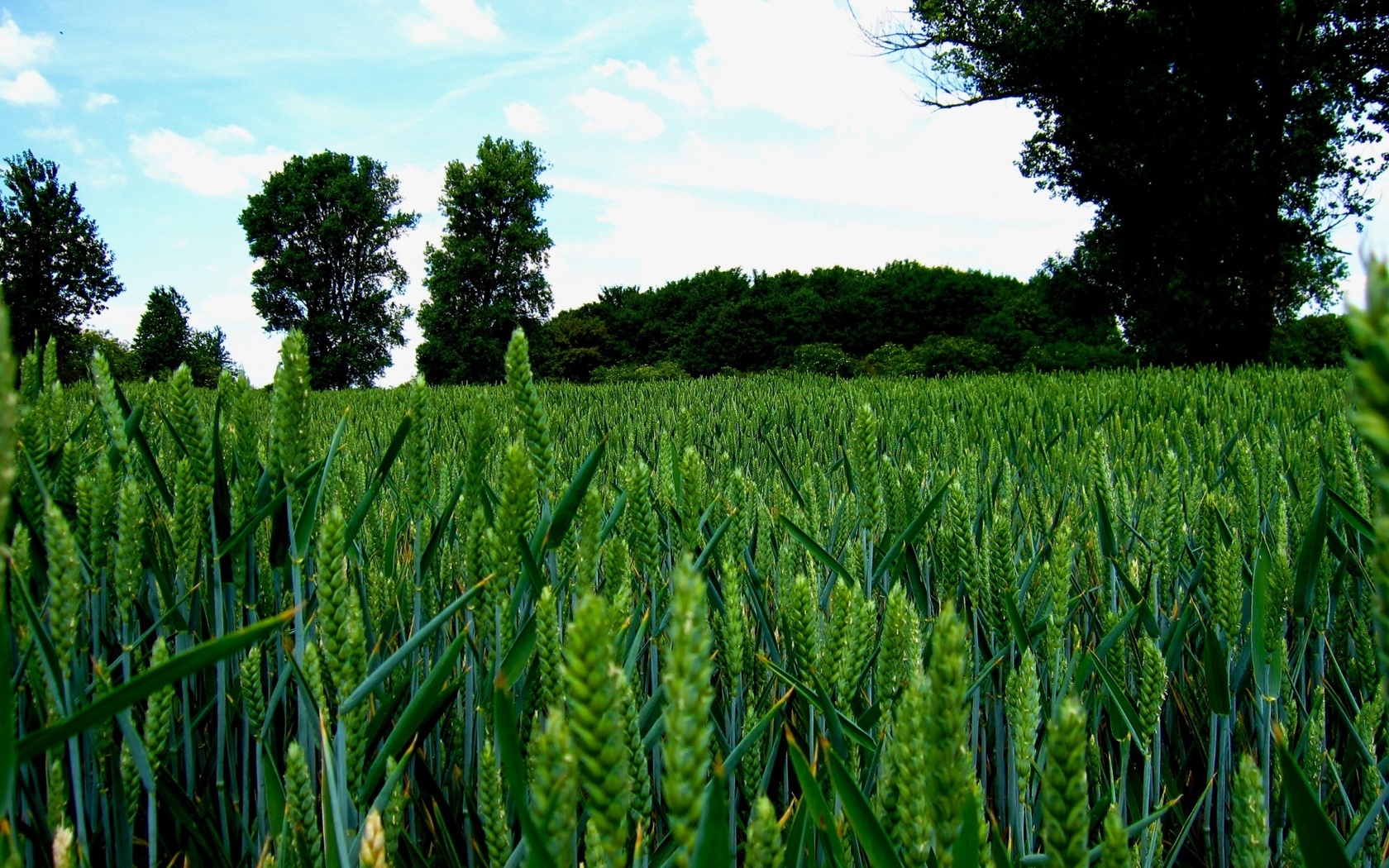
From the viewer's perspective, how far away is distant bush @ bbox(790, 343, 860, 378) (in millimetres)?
23250

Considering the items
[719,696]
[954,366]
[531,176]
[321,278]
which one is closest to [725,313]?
[954,366]

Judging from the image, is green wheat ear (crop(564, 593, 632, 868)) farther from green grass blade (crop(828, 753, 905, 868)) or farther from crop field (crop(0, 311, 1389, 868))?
green grass blade (crop(828, 753, 905, 868))

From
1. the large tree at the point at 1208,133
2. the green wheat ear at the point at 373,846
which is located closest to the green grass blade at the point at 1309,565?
the green wheat ear at the point at 373,846

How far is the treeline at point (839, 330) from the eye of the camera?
23641 millimetres

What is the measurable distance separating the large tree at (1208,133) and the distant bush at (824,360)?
7710mm

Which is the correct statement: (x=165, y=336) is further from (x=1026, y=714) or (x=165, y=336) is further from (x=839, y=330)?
(x=1026, y=714)

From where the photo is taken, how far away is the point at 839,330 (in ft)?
90.4

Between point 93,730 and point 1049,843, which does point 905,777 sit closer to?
point 1049,843

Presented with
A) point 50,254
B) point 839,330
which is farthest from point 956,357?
point 50,254

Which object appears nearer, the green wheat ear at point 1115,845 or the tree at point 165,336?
the green wheat ear at point 1115,845

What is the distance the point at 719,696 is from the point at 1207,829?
2.01 ft

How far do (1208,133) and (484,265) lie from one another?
26.5 metres

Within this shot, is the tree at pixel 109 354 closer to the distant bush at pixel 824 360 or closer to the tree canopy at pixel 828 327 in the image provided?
the tree canopy at pixel 828 327

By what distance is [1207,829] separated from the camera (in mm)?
988
